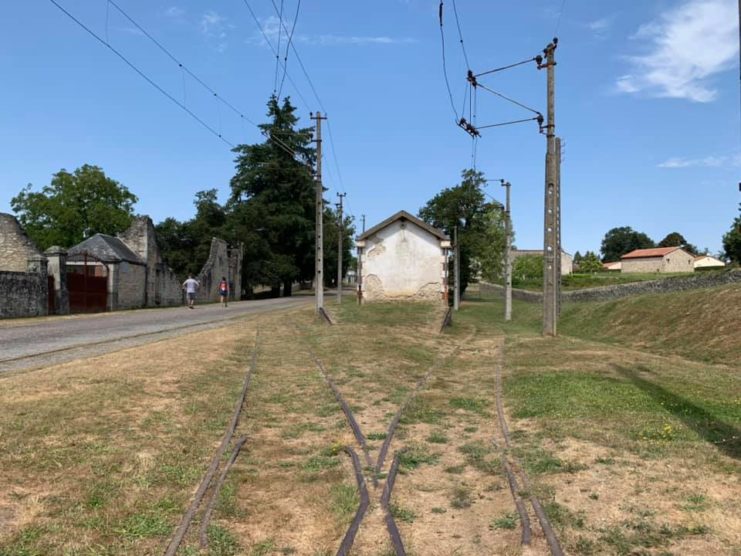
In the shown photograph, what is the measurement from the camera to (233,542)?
426 centimetres

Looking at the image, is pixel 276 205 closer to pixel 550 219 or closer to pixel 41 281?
pixel 41 281

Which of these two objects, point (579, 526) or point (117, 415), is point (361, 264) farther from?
point (579, 526)

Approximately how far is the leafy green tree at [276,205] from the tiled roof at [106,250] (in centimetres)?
2505

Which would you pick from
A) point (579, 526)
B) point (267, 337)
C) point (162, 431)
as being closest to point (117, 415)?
point (162, 431)

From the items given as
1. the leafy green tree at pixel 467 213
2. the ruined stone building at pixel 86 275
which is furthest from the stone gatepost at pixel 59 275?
the leafy green tree at pixel 467 213

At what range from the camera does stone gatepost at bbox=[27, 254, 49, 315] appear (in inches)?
966

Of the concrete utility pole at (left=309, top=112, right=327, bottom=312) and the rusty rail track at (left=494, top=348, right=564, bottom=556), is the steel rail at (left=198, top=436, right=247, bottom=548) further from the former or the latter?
the concrete utility pole at (left=309, top=112, right=327, bottom=312)

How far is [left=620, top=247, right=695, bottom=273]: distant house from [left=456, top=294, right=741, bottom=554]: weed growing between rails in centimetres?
10441

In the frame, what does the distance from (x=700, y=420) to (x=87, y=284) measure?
2777cm

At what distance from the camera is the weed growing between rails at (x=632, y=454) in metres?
4.40

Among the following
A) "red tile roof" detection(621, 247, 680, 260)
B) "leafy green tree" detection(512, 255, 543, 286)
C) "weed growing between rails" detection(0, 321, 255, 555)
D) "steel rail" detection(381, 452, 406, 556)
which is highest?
"red tile roof" detection(621, 247, 680, 260)

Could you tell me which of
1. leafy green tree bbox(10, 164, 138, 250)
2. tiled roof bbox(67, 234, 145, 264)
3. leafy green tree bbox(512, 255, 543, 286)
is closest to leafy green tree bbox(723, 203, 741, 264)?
leafy green tree bbox(512, 255, 543, 286)

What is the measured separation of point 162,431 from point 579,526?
4665 millimetres

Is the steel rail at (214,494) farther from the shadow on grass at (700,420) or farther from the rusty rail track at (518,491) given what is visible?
the shadow on grass at (700,420)
